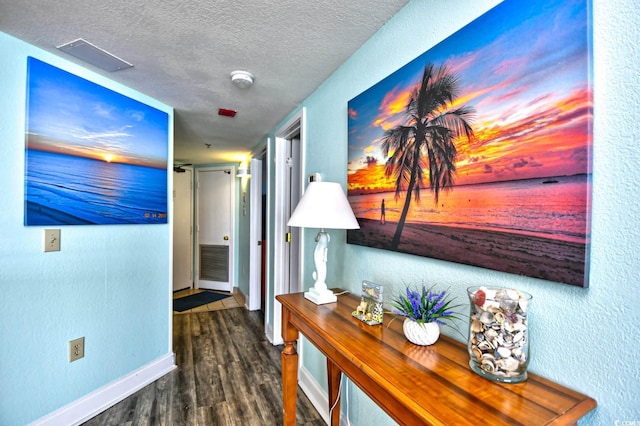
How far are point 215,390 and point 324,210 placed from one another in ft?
5.76

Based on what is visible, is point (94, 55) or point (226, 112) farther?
point (226, 112)

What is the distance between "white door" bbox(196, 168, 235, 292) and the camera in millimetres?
4914

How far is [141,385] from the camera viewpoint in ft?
7.25

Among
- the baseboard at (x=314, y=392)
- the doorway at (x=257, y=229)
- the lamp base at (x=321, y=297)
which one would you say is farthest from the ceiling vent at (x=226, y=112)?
the baseboard at (x=314, y=392)

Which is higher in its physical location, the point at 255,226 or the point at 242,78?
the point at 242,78

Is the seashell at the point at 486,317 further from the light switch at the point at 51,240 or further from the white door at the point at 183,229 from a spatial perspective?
the white door at the point at 183,229

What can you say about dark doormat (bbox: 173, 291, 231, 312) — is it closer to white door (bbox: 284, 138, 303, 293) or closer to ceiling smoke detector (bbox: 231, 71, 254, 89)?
white door (bbox: 284, 138, 303, 293)

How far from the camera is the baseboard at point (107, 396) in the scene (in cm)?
174

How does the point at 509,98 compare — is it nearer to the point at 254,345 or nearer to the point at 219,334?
the point at 254,345

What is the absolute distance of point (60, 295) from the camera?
5.82 feet

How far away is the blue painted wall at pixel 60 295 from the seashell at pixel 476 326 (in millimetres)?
2191

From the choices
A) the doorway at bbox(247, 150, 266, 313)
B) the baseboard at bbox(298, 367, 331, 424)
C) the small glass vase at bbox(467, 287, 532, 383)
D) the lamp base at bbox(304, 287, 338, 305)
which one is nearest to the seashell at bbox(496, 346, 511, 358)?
the small glass vase at bbox(467, 287, 532, 383)

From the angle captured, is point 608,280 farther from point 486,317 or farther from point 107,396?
point 107,396

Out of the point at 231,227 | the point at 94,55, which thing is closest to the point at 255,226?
the point at 231,227
